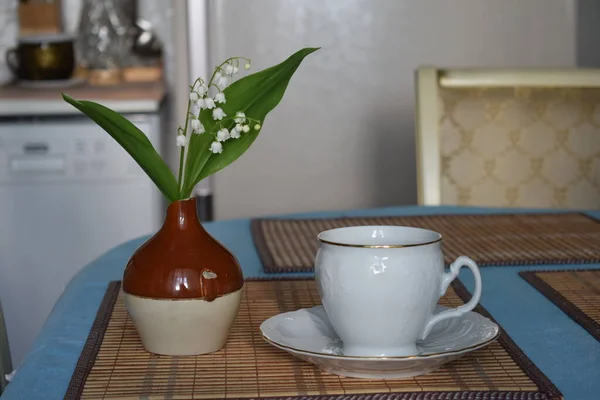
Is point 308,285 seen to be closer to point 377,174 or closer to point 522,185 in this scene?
point 522,185

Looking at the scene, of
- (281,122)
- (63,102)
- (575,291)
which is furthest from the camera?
(63,102)

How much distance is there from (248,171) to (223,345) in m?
1.58

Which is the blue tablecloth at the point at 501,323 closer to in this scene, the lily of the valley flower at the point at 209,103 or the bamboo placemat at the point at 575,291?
the bamboo placemat at the point at 575,291

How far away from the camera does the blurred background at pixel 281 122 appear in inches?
88.6

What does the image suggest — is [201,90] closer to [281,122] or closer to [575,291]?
[575,291]

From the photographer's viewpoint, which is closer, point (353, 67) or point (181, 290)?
point (181, 290)

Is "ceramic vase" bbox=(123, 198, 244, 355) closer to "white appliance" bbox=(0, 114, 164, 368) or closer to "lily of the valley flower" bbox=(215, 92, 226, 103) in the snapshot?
"lily of the valley flower" bbox=(215, 92, 226, 103)

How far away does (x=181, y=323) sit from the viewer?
2.24 ft

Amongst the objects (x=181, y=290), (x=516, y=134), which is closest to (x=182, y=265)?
(x=181, y=290)

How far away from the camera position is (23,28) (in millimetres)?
2889

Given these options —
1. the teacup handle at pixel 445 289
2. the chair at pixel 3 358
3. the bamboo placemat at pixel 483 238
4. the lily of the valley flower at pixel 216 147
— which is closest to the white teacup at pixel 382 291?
the teacup handle at pixel 445 289

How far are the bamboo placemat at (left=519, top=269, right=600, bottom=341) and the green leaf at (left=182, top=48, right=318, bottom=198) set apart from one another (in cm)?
33

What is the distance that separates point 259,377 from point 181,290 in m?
0.09

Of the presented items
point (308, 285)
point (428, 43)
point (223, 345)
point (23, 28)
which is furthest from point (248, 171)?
point (223, 345)
